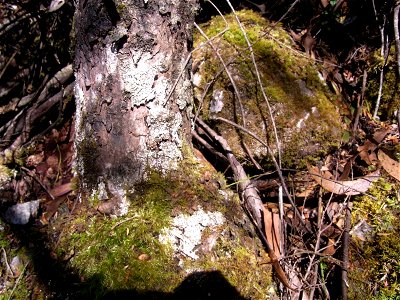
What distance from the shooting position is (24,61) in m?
3.62

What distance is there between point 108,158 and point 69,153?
55.3 inches

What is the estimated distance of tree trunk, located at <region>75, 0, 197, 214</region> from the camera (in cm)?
159

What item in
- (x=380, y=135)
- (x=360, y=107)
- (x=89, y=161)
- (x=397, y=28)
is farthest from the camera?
(x=360, y=107)

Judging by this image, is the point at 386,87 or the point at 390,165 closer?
the point at 390,165

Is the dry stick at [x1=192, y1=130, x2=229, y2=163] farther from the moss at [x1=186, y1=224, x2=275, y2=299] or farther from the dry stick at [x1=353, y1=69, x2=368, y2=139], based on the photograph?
the dry stick at [x1=353, y1=69, x2=368, y2=139]

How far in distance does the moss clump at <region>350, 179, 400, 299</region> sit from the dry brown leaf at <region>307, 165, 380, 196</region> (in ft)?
0.14

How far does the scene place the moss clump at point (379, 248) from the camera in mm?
1649

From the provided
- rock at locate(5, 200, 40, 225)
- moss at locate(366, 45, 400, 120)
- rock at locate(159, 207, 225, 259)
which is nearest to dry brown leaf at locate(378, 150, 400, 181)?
moss at locate(366, 45, 400, 120)

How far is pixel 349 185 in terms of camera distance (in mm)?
1990

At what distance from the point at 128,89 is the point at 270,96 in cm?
112

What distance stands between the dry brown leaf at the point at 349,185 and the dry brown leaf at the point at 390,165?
86 millimetres

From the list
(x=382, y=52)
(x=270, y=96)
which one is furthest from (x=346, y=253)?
(x=382, y=52)

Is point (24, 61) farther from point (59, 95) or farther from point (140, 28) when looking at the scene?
point (140, 28)

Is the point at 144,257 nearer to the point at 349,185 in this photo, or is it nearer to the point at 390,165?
the point at 349,185
